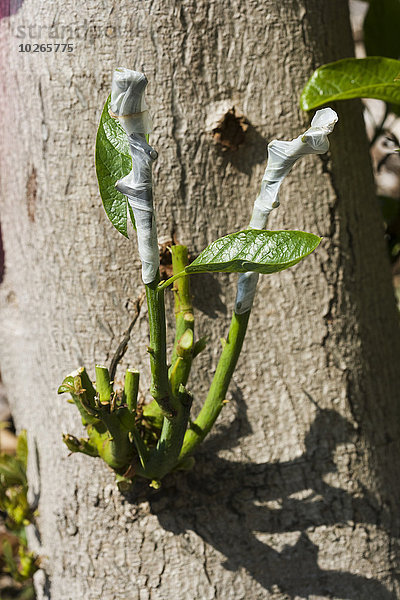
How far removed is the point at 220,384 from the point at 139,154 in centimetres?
26

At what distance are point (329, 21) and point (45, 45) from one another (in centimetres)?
34

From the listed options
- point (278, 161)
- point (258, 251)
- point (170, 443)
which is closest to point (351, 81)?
point (278, 161)

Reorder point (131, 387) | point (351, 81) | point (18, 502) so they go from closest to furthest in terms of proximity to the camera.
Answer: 1. point (131, 387)
2. point (351, 81)
3. point (18, 502)

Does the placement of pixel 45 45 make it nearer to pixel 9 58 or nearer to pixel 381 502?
pixel 9 58

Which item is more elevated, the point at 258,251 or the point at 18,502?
the point at 258,251

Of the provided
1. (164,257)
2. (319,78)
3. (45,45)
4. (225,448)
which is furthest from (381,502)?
(45,45)

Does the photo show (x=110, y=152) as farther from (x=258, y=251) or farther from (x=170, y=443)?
(x=170, y=443)

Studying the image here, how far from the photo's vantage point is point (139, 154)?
38cm

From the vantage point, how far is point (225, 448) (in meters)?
0.63

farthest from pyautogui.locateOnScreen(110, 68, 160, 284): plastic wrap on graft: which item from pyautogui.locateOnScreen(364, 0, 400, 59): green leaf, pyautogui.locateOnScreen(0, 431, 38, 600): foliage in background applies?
pyautogui.locateOnScreen(364, 0, 400, 59): green leaf

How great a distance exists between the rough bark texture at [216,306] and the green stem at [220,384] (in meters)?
0.06

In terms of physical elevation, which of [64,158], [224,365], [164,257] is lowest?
[224,365]

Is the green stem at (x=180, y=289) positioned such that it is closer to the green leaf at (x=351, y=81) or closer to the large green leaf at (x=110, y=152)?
the large green leaf at (x=110, y=152)

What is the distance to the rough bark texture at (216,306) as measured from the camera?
1.94 feet
